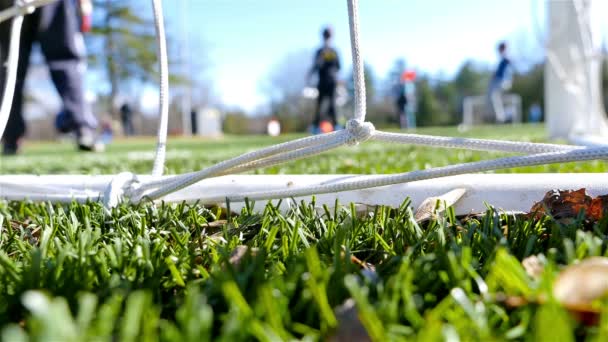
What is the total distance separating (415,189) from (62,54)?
348cm

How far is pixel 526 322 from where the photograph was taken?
462 mm

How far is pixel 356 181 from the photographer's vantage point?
101 centimetres

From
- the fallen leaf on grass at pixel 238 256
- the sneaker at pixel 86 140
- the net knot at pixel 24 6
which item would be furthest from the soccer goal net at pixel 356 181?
the sneaker at pixel 86 140

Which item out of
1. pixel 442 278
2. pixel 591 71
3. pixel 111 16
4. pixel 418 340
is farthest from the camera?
pixel 111 16

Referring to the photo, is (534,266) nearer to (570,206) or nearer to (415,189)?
(570,206)

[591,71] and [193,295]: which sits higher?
[591,71]

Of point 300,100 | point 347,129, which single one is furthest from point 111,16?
point 347,129

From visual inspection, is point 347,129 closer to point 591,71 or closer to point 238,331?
point 238,331

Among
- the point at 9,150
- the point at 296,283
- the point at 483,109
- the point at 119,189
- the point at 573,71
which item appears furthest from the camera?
the point at 483,109

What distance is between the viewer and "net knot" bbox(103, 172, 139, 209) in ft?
3.69

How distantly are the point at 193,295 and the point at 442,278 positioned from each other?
27 cm

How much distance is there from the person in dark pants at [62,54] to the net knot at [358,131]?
3.13 m

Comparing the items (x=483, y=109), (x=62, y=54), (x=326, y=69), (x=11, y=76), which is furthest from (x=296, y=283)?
(x=483, y=109)

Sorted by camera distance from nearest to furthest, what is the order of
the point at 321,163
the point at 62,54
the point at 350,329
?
the point at 350,329 → the point at 321,163 → the point at 62,54
